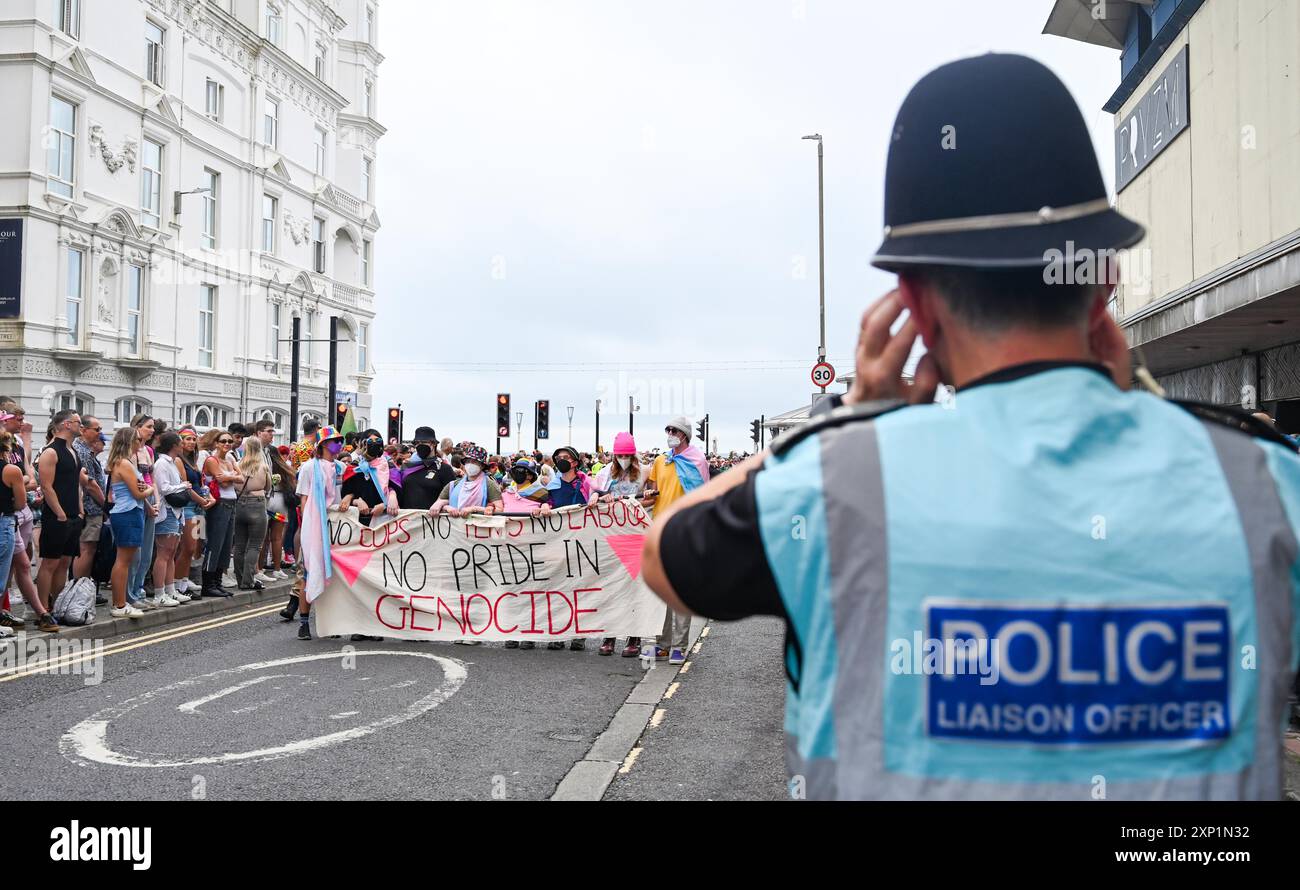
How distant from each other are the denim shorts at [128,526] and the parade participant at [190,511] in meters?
1.17

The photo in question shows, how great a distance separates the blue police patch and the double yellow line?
8792 millimetres

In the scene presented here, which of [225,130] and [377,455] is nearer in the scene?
[377,455]

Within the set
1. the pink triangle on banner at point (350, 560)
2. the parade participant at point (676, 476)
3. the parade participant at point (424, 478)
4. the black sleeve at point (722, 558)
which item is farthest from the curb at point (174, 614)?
the black sleeve at point (722, 558)

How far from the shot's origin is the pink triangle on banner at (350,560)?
10484mm

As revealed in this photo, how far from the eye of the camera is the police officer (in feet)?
3.93

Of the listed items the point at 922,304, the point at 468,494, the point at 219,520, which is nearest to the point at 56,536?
the point at 219,520

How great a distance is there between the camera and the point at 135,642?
1000 centimetres

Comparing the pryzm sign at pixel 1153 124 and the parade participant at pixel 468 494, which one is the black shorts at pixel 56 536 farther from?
the pryzm sign at pixel 1153 124

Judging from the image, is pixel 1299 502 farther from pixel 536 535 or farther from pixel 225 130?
pixel 225 130

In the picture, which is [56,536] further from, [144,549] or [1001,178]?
[1001,178]

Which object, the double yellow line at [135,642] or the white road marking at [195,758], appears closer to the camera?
the white road marking at [195,758]

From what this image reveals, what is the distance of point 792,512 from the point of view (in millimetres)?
1255
